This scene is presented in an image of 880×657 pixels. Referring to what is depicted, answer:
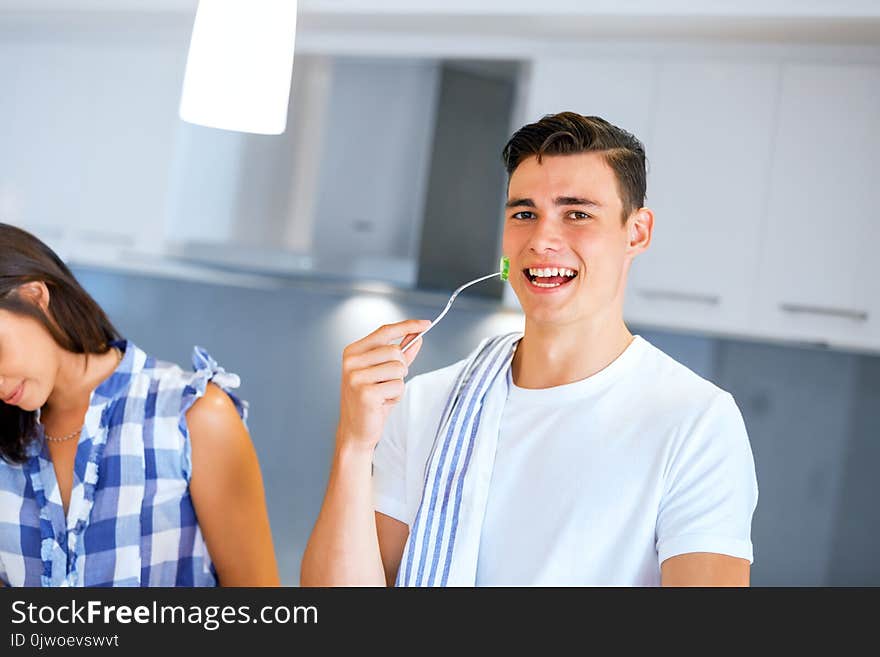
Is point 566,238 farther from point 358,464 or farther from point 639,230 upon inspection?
point 358,464

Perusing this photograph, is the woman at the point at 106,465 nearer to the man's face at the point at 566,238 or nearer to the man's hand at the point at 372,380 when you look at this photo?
the man's hand at the point at 372,380

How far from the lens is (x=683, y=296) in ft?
7.87

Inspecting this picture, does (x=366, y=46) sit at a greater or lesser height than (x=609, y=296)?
greater

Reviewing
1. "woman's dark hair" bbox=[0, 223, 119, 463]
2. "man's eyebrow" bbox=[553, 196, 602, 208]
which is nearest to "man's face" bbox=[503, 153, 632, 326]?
"man's eyebrow" bbox=[553, 196, 602, 208]

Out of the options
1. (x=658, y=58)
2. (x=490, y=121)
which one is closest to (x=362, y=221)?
(x=490, y=121)

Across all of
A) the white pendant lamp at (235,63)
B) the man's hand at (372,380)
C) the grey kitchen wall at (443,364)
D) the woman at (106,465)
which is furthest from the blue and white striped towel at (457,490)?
the grey kitchen wall at (443,364)

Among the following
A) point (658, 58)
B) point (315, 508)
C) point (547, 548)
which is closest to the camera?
point (547, 548)

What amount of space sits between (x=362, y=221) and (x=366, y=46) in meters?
0.48

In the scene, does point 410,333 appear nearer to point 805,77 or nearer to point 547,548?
point 547,548

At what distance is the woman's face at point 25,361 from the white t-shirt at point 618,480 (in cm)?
66

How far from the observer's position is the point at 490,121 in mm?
2875

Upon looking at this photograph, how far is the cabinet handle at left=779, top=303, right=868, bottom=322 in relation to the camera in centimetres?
225

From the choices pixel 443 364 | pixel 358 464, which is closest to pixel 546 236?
pixel 358 464
